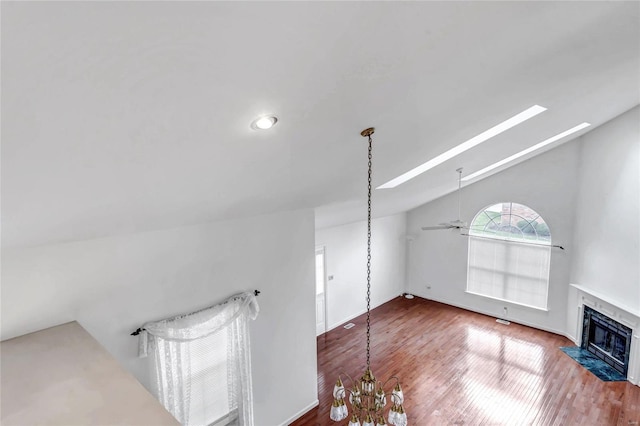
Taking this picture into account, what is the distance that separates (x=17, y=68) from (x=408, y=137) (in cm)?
293

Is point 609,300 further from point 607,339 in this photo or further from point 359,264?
point 359,264

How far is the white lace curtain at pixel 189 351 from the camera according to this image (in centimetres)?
358

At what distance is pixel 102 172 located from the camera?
2.13 metres

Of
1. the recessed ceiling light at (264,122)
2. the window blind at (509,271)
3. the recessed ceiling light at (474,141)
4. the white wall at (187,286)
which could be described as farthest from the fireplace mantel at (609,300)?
the recessed ceiling light at (264,122)

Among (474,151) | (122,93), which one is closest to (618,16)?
(474,151)

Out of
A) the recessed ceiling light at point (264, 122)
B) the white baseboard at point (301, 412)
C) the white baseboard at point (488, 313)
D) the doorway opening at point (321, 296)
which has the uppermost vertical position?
the recessed ceiling light at point (264, 122)

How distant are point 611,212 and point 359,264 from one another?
15.7ft

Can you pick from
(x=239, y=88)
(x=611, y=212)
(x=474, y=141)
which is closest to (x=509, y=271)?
(x=611, y=212)

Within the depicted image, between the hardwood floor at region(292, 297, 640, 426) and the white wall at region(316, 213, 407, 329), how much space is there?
483mm

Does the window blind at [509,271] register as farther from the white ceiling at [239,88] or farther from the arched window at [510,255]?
the white ceiling at [239,88]

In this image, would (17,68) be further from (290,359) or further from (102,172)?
(290,359)

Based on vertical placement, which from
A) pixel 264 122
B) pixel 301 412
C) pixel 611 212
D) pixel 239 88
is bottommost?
pixel 301 412

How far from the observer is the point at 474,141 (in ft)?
15.1

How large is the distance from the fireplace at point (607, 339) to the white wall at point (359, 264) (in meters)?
4.05
